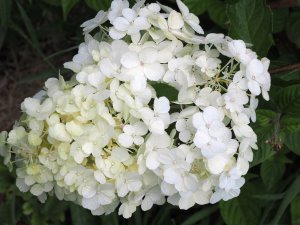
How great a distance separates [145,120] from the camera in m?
0.89

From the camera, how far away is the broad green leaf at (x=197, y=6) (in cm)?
128

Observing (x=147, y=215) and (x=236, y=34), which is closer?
(x=236, y=34)

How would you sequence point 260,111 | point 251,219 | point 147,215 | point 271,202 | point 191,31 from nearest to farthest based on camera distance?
point 191,31 < point 260,111 < point 251,219 < point 271,202 < point 147,215

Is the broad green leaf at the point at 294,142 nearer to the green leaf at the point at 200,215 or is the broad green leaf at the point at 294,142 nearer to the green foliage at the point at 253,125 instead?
the green foliage at the point at 253,125

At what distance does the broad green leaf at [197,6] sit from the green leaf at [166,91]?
39 cm

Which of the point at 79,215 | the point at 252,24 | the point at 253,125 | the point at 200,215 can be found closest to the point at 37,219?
the point at 79,215

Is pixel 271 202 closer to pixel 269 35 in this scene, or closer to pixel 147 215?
pixel 147 215

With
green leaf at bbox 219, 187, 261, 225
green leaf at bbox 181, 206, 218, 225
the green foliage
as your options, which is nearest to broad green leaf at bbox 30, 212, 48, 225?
the green foliage

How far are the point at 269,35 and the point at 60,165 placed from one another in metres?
0.52

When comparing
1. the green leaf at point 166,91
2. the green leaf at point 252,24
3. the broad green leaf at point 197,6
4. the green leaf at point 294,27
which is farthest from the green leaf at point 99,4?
the green leaf at point 294,27

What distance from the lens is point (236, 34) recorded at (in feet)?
3.81

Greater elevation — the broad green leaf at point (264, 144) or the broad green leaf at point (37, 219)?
the broad green leaf at point (264, 144)

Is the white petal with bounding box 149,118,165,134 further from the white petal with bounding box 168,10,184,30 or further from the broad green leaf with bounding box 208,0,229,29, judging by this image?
the broad green leaf with bounding box 208,0,229,29

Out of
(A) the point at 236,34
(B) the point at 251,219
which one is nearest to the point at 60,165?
(A) the point at 236,34
